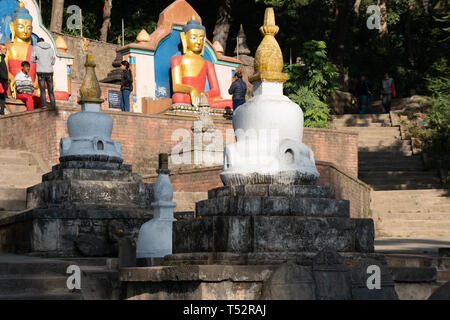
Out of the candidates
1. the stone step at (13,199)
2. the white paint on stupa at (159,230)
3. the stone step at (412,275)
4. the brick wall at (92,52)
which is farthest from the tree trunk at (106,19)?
the stone step at (412,275)

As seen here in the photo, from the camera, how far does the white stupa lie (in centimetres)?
784

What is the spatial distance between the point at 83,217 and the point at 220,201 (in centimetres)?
448

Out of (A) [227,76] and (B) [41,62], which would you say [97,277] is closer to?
(B) [41,62]

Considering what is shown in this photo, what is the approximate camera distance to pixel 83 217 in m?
11.6

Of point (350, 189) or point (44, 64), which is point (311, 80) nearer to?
point (350, 189)

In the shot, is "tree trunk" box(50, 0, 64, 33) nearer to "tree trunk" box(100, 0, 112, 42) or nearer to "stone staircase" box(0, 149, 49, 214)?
"tree trunk" box(100, 0, 112, 42)

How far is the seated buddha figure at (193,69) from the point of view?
987 inches

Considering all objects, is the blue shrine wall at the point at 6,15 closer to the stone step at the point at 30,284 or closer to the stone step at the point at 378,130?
the stone step at the point at 378,130

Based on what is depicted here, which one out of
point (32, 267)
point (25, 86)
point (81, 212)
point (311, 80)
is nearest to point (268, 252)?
point (32, 267)

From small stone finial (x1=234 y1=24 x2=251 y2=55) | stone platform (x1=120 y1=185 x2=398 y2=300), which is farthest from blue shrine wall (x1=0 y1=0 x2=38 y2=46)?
stone platform (x1=120 y1=185 x2=398 y2=300)
